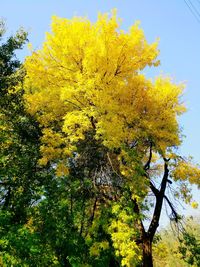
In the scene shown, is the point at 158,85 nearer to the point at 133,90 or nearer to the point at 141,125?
the point at 133,90

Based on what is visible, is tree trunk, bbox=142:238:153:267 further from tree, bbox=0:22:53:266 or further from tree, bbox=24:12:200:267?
tree, bbox=0:22:53:266

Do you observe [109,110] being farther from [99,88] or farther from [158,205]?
[158,205]

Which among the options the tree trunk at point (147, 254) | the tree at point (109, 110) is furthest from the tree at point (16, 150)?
the tree trunk at point (147, 254)

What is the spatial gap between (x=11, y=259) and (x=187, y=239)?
22.6 feet

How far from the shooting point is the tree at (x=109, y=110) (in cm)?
1094

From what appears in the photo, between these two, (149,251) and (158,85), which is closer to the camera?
(149,251)

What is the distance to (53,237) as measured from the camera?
37.0ft

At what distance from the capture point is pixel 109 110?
Result: 10.9 metres

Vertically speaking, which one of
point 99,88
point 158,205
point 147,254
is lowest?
A: point 147,254

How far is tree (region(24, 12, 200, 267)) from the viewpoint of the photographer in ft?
35.9

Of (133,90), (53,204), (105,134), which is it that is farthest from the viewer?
(133,90)

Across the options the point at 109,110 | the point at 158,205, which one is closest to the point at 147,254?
the point at 158,205

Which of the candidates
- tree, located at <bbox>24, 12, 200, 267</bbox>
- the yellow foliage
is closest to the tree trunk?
tree, located at <bbox>24, 12, 200, 267</bbox>

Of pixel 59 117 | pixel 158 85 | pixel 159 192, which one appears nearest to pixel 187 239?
pixel 159 192
